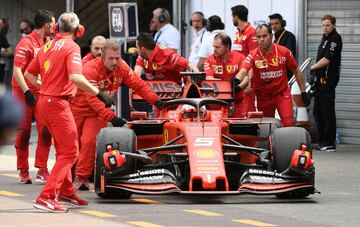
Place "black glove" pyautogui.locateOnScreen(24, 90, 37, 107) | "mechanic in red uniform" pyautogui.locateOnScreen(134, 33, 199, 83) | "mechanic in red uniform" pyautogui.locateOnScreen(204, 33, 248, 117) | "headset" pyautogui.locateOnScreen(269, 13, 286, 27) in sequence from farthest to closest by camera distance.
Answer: "headset" pyautogui.locateOnScreen(269, 13, 286, 27)
"mechanic in red uniform" pyautogui.locateOnScreen(204, 33, 248, 117)
"mechanic in red uniform" pyautogui.locateOnScreen(134, 33, 199, 83)
"black glove" pyautogui.locateOnScreen(24, 90, 37, 107)

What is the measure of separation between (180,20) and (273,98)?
25.9 ft

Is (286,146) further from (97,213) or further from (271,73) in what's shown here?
(271,73)

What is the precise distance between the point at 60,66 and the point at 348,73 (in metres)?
9.87

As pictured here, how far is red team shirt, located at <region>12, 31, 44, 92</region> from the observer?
11.7m

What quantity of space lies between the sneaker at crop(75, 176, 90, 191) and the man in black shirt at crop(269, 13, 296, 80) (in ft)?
23.3

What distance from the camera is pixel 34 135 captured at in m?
20.7

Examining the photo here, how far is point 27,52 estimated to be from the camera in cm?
1183

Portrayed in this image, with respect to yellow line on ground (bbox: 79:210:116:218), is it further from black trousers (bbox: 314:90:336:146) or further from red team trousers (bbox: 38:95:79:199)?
black trousers (bbox: 314:90:336:146)

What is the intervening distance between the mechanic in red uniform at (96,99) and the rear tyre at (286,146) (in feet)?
4.86

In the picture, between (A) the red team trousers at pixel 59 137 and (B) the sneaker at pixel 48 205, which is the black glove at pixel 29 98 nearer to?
(A) the red team trousers at pixel 59 137

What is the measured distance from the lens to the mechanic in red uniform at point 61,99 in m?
8.99

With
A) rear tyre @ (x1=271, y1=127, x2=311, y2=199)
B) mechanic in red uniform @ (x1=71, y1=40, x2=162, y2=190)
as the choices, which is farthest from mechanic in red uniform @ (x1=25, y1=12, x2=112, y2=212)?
rear tyre @ (x1=271, y1=127, x2=311, y2=199)

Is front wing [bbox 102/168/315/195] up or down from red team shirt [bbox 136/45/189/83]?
down

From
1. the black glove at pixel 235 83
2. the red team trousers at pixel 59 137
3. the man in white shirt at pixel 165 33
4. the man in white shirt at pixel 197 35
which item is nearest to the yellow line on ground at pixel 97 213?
the red team trousers at pixel 59 137
